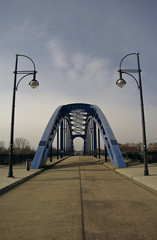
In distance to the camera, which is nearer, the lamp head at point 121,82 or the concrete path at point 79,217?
the concrete path at point 79,217

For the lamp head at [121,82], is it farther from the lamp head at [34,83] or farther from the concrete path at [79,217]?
the concrete path at [79,217]

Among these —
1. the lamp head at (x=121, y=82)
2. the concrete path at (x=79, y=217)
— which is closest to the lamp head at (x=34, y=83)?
the lamp head at (x=121, y=82)

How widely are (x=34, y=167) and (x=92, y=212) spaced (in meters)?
12.4

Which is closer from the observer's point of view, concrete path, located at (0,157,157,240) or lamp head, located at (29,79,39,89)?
concrete path, located at (0,157,157,240)

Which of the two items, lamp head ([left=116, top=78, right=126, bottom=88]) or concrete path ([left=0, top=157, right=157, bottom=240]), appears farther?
lamp head ([left=116, top=78, right=126, bottom=88])

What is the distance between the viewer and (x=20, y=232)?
3439mm

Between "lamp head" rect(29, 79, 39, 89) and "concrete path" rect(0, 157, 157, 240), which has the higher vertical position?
"lamp head" rect(29, 79, 39, 89)

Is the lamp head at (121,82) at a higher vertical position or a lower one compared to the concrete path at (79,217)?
higher

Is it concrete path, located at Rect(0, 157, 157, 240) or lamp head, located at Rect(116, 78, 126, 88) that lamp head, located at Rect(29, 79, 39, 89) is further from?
concrete path, located at Rect(0, 157, 157, 240)

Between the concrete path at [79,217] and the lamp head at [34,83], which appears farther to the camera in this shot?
the lamp head at [34,83]

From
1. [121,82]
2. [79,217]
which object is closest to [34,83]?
[121,82]

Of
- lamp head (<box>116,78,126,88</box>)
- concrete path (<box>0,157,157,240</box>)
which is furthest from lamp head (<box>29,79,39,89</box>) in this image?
concrete path (<box>0,157,157,240</box>)

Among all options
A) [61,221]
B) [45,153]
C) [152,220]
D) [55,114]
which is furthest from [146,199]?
[55,114]

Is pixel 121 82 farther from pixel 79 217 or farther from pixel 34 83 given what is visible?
pixel 79 217
